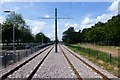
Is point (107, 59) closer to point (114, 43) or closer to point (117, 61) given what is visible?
point (117, 61)

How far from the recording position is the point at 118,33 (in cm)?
9956

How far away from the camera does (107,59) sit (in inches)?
1030

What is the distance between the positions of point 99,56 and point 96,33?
355ft

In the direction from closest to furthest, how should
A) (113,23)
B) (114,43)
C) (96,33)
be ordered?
(113,23)
(114,43)
(96,33)

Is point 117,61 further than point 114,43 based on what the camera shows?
No

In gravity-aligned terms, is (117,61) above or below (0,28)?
below

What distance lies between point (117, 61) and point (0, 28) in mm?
58830

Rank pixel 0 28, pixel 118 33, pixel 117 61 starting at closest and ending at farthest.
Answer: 1. pixel 117 61
2. pixel 0 28
3. pixel 118 33

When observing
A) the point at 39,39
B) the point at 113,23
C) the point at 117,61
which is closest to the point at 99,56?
the point at 117,61

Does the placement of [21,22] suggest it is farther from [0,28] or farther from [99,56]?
[99,56]

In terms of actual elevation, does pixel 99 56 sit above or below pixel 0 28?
below

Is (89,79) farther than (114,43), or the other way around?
(114,43)

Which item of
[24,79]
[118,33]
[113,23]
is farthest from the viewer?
[113,23]

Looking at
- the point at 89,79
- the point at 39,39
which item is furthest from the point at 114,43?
the point at 89,79
